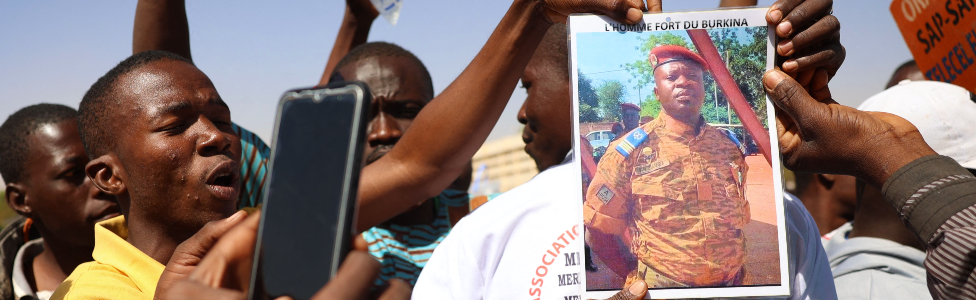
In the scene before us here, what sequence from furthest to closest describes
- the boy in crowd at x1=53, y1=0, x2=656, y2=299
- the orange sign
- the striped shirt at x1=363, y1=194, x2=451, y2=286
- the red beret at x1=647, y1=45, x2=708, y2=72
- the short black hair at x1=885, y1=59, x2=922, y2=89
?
the short black hair at x1=885, y1=59, x2=922, y2=89
the striped shirt at x1=363, y1=194, x2=451, y2=286
the orange sign
the boy in crowd at x1=53, y1=0, x2=656, y2=299
the red beret at x1=647, y1=45, x2=708, y2=72

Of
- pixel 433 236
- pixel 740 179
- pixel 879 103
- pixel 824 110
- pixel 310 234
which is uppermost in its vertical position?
pixel 310 234

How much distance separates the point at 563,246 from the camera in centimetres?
163

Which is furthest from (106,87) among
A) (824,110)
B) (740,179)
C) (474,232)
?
(824,110)

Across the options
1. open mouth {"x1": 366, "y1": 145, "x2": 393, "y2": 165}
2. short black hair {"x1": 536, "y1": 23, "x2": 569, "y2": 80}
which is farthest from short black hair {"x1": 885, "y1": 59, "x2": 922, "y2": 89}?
open mouth {"x1": 366, "y1": 145, "x2": 393, "y2": 165}

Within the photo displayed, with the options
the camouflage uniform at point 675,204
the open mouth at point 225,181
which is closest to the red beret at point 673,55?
the camouflage uniform at point 675,204

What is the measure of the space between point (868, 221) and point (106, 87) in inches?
111

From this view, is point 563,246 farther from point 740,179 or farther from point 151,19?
point 151,19

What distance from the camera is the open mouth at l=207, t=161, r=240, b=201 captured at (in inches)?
73.7

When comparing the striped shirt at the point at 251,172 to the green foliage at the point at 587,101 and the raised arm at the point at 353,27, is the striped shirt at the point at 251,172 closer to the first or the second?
the raised arm at the point at 353,27

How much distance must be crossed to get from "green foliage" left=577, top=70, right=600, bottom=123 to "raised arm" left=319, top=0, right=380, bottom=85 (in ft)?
9.83

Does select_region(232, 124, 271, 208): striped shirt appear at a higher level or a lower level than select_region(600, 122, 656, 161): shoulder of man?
lower

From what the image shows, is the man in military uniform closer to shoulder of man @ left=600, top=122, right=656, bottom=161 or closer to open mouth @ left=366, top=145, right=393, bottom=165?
shoulder of man @ left=600, top=122, right=656, bottom=161

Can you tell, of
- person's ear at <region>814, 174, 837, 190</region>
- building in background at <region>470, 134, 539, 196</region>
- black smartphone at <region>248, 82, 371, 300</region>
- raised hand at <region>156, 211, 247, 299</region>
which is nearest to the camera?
black smartphone at <region>248, 82, 371, 300</region>

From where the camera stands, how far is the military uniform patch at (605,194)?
148 cm
